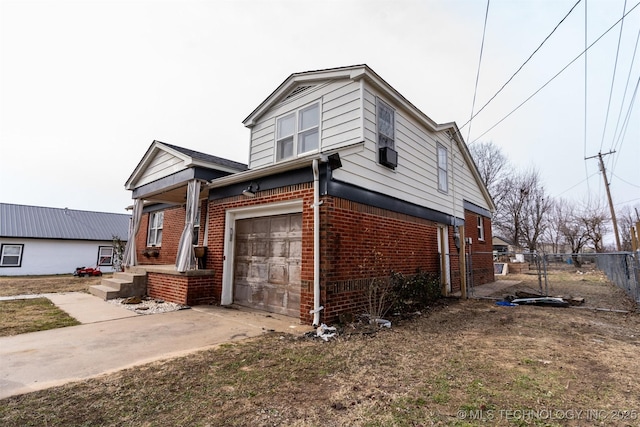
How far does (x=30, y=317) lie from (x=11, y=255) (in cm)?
2014

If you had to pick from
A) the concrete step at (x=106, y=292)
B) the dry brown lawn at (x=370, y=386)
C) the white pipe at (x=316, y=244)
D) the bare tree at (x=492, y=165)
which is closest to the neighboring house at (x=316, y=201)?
the white pipe at (x=316, y=244)

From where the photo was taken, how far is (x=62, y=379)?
3234 millimetres

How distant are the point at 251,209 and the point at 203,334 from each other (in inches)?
120

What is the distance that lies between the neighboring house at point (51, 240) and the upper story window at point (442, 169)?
24893mm

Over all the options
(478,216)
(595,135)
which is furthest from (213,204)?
(595,135)

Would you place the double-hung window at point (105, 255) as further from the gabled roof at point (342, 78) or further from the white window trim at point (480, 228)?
the white window trim at point (480, 228)

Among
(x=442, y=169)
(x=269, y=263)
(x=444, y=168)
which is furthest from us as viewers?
(x=444, y=168)

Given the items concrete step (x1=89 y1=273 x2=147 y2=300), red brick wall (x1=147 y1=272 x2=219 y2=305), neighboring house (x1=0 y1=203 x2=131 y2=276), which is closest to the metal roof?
neighboring house (x1=0 y1=203 x2=131 y2=276)

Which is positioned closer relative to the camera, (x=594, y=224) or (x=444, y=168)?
(x=444, y=168)

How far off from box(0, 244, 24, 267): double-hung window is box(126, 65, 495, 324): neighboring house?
1706cm

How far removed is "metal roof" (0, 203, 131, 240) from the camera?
2078 cm

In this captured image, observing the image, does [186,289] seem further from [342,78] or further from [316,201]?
[342,78]

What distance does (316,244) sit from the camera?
5.44 meters

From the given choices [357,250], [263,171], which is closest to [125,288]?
[263,171]
